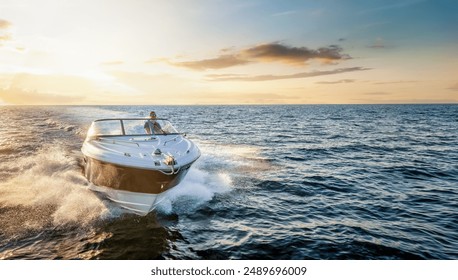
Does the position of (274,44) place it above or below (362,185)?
above

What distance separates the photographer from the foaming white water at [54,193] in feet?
27.6

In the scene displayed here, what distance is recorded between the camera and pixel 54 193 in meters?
10.1

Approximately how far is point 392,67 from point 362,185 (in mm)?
4584

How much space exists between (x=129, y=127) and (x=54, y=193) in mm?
3517

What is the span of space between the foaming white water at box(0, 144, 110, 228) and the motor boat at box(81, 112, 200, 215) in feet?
2.26

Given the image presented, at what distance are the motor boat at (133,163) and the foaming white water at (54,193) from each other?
688 mm

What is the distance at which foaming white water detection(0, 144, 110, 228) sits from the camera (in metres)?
8.41

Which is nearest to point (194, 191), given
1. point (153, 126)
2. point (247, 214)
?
point (247, 214)

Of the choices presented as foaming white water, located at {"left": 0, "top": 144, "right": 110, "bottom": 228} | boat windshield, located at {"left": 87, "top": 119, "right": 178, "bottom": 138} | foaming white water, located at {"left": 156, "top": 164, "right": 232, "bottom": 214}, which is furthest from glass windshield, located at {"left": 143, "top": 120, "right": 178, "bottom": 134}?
foaming white water, located at {"left": 0, "top": 144, "right": 110, "bottom": 228}

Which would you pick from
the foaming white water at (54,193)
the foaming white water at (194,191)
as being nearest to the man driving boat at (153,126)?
the foaming white water at (194,191)
